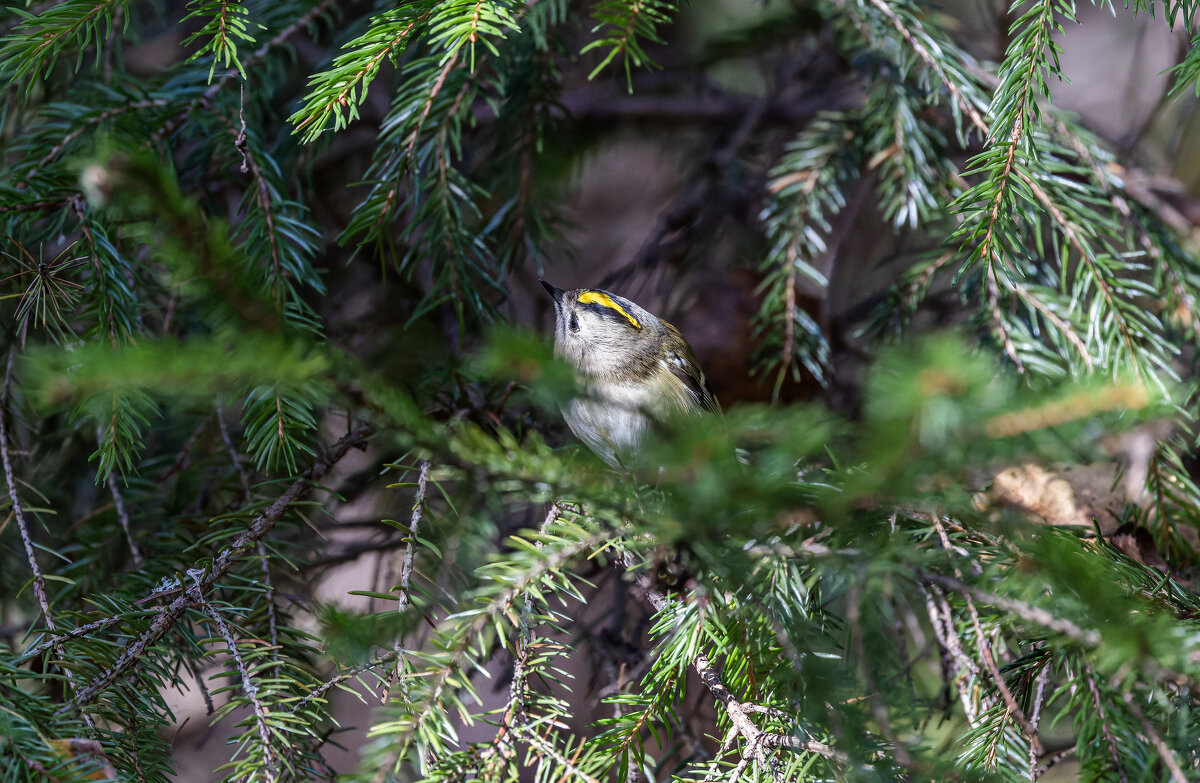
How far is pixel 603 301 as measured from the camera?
1.73 m

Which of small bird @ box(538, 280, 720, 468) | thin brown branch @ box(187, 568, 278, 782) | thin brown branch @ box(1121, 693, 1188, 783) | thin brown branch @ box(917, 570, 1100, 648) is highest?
thin brown branch @ box(917, 570, 1100, 648)

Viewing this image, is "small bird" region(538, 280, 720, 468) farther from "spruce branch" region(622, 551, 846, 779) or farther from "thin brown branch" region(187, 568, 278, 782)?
"thin brown branch" region(187, 568, 278, 782)

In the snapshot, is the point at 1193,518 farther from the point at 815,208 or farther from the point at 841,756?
the point at 815,208

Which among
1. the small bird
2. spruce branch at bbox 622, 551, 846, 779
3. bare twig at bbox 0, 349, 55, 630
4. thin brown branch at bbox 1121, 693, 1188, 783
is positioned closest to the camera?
thin brown branch at bbox 1121, 693, 1188, 783

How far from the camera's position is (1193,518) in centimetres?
102

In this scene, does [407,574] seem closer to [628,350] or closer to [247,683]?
[247,683]

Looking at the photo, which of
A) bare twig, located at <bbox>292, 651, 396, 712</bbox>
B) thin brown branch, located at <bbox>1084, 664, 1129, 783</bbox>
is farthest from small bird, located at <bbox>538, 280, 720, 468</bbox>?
thin brown branch, located at <bbox>1084, 664, 1129, 783</bbox>

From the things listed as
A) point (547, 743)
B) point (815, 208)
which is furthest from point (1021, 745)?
point (815, 208)

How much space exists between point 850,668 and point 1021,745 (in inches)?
12.6

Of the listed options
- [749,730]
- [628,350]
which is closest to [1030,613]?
[749,730]

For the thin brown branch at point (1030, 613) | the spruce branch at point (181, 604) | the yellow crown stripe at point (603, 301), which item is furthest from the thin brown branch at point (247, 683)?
the yellow crown stripe at point (603, 301)

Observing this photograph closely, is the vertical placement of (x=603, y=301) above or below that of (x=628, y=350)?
above

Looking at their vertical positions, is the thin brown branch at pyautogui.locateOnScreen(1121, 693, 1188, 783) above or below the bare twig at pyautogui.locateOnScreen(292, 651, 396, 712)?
above

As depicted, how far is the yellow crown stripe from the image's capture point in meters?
1.72
